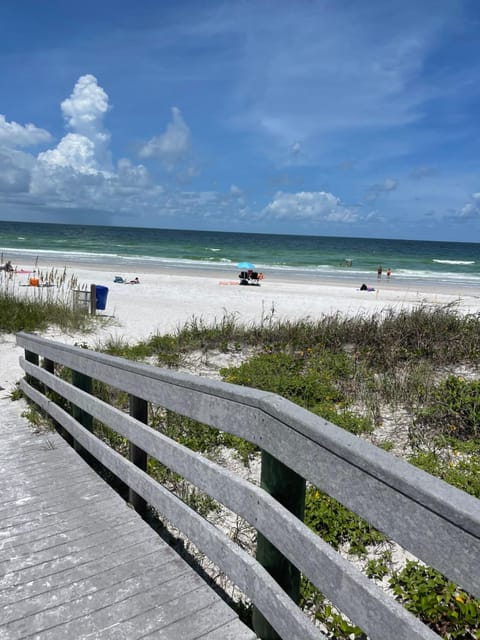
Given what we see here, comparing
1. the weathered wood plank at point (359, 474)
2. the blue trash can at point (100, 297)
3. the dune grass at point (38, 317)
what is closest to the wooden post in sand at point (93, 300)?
the blue trash can at point (100, 297)

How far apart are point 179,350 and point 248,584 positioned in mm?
5744

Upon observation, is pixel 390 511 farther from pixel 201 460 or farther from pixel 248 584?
pixel 201 460

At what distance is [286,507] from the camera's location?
189cm

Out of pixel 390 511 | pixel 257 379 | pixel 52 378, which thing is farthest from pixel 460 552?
pixel 257 379

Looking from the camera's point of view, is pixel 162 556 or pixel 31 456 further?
pixel 31 456

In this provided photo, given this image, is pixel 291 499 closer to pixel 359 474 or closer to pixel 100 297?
pixel 359 474

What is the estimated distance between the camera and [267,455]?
1.91 meters

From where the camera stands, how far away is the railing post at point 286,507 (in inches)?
73.5

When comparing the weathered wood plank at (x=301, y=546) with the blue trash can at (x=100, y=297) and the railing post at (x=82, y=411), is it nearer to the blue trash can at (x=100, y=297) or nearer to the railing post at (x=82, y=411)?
the railing post at (x=82, y=411)

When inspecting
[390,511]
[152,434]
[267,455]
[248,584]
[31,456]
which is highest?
[390,511]

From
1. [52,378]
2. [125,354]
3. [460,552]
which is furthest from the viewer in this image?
[125,354]

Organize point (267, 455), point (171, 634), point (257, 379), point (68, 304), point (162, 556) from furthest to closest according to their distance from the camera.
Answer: point (68, 304) → point (257, 379) → point (162, 556) → point (171, 634) → point (267, 455)

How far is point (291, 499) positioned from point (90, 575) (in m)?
1.26

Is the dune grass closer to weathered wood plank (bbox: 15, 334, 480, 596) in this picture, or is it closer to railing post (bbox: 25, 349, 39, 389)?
railing post (bbox: 25, 349, 39, 389)
